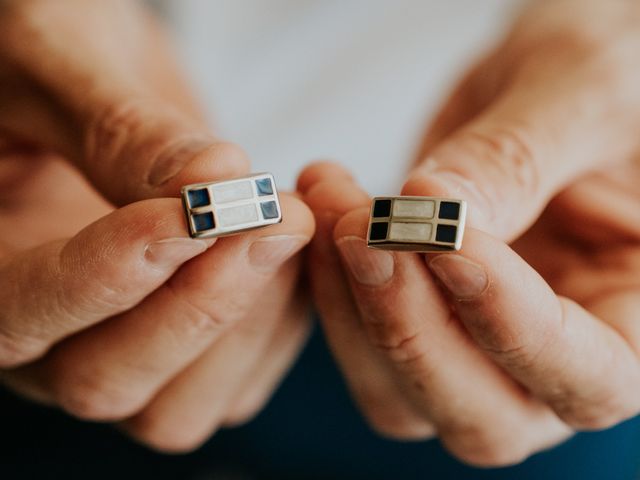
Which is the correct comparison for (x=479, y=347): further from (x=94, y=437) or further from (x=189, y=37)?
(x=189, y=37)

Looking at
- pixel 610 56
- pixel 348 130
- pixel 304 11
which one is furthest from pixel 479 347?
pixel 304 11

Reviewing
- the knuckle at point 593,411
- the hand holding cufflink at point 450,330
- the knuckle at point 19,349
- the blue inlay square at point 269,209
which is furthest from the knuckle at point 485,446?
the knuckle at point 19,349

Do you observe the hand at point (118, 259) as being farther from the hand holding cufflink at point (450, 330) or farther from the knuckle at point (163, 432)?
the hand holding cufflink at point (450, 330)

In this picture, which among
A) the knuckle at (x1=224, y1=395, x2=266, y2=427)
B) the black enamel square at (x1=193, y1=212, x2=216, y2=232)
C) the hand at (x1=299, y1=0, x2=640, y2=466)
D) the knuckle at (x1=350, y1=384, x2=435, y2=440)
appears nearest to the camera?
the black enamel square at (x1=193, y1=212, x2=216, y2=232)

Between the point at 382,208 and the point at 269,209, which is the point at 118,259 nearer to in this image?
the point at 269,209

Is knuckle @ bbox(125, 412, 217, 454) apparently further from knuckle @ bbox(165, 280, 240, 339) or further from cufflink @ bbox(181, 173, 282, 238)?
cufflink @ bbox(181, 173, 282, 238)

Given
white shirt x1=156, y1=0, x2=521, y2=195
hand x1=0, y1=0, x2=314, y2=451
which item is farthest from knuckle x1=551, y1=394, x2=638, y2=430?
white shirt x1=156, y1=0, x2=521, y2=195
